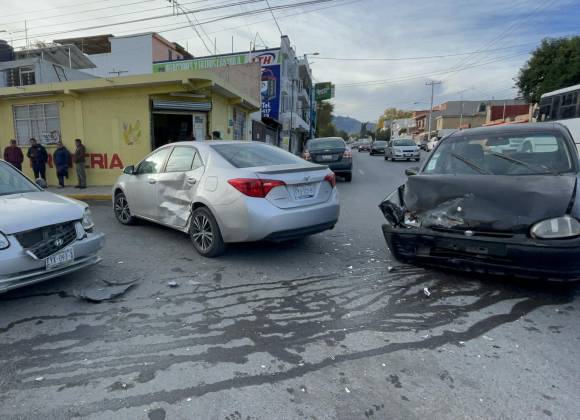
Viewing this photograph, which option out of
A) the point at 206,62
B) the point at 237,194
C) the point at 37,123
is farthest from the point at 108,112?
the point at 206,62

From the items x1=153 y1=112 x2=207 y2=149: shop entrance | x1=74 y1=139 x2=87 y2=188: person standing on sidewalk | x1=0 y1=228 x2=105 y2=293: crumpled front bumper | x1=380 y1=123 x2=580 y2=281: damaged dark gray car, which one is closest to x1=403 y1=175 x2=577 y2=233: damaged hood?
x1=380 y1=123 x2=580 y2=281: damaged dark gray car

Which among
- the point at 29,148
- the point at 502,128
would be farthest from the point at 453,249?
the point at 29,148

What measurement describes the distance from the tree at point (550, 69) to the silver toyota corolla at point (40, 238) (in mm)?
37943

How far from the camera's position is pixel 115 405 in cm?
231

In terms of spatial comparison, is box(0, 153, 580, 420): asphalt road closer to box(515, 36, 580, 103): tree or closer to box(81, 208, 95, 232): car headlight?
box(81, 208, 95, 232): car headlight

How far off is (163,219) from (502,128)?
5.01 m

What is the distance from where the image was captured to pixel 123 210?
23.3 ft

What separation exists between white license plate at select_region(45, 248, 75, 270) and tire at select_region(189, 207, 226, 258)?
5.26 feet

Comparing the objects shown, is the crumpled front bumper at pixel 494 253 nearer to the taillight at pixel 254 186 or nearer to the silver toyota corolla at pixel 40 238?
the taillight at pixel 254 186

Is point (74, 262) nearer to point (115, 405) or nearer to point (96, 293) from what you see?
point (96, 293)

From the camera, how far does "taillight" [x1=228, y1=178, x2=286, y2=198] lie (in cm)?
452

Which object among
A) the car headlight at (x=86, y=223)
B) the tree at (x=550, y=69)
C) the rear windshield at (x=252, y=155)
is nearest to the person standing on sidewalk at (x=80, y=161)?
the rear windshield at (x=252, y=155)

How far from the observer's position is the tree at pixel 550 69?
31281mm

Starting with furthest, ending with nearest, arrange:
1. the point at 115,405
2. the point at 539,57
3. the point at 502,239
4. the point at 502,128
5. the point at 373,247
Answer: the point at 539,57 < the point at 373,247 < the point at 502,128 < the point at 502,239 < the point at 115,405
